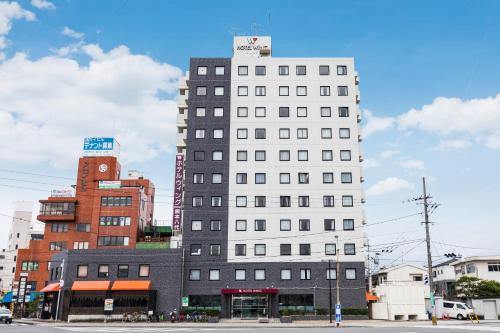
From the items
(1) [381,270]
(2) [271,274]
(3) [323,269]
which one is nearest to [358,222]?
(3) [323,269]

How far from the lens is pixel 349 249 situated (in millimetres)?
61688

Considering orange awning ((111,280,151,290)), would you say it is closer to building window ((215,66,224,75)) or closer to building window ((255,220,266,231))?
building window ((255,220,266,231))

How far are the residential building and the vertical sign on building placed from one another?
185 millimetres

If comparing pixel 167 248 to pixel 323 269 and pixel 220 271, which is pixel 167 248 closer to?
pixel 220 271

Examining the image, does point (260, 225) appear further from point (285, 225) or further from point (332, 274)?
point (332, 274)

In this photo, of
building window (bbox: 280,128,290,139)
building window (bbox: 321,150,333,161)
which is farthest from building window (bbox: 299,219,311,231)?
building window (bbox: 280,128,290,139)

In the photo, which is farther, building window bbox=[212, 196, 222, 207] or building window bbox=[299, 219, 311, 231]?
building window bbox=[212, 196, 222, 207]

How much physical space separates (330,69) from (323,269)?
27.5 metres

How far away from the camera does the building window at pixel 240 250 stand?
6184 cm

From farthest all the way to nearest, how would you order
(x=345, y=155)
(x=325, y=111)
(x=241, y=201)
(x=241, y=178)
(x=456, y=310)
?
(x=325, y=111) → (x=345, y=155) → (x=241, y=178) → (x=241, y=201) → (x=456, y=310)

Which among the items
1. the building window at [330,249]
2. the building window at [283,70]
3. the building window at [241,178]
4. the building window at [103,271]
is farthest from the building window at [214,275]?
the building window at [283,70]

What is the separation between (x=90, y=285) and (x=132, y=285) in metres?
5.04

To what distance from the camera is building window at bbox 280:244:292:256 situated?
6191 centimetres

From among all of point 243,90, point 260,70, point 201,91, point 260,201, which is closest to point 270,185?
point 260,201
